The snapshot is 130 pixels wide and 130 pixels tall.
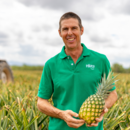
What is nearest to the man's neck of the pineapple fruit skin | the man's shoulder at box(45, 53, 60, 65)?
the man's shoulder at box(45, 53, 60, 65)

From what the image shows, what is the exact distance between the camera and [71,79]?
7.85 feet

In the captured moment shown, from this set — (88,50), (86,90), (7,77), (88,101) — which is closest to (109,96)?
(86,90)

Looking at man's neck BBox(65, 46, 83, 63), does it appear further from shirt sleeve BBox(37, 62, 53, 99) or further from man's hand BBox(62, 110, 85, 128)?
man's hand BBox(62, 110, 85, 128)

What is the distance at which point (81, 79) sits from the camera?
240 centimetres

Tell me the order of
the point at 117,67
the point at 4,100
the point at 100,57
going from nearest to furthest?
the point at 100,57 → the point at 4,100 → the point at 117,67

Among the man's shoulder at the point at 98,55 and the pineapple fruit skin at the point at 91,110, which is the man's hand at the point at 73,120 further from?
the man's shoulder at the point at 98,55

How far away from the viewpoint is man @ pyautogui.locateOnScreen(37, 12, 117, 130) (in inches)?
94.4

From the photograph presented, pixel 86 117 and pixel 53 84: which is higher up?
pixel 53 84

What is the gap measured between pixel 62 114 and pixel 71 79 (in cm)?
51

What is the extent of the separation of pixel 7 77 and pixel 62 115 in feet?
32.4

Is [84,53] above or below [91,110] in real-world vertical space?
above

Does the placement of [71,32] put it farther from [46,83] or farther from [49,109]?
[49,109]

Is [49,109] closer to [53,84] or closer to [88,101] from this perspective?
[53,84]

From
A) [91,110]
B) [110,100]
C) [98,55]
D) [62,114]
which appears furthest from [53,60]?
[110,100]
